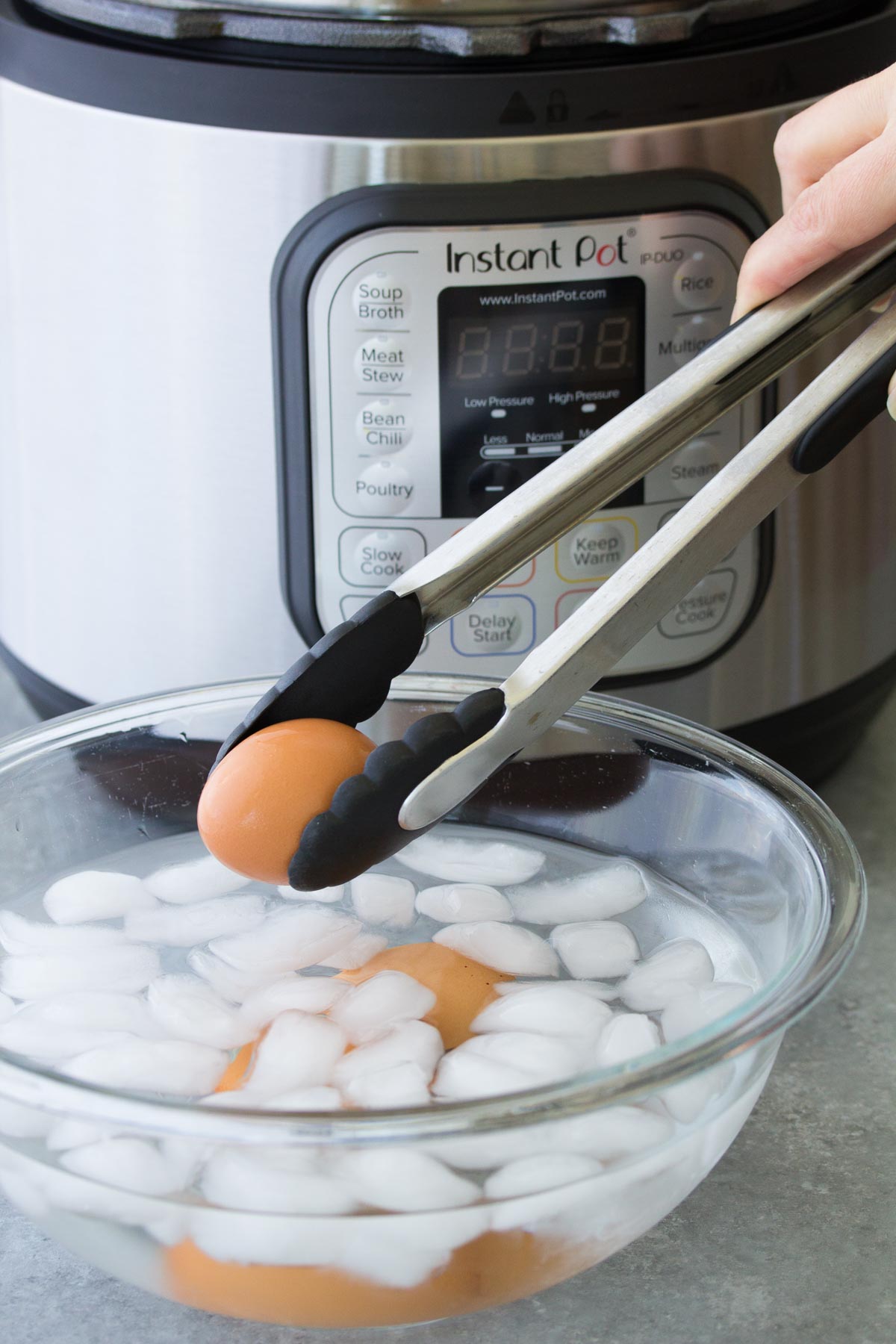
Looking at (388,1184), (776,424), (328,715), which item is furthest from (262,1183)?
(776,424)

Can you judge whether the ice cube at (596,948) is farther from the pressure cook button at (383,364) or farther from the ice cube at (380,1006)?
the pressure cook button at (383,364)

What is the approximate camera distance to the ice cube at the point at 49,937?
1.98 feet

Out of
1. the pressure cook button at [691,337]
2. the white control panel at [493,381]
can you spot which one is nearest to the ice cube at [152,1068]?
the white control panel at [493,381]

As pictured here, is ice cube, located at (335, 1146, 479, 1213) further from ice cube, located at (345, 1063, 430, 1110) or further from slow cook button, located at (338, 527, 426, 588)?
slow cook button, located at (338, 527, 426, 588)

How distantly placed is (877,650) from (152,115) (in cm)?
43

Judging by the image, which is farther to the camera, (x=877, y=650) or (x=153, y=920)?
(x=877, y=650)

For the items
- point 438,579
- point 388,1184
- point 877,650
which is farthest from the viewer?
point 877,650

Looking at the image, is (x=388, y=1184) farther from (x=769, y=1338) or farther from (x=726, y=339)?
(x=726, y=339)

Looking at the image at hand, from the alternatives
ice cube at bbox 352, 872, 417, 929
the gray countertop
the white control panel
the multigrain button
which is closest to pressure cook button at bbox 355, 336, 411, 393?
the white control panel

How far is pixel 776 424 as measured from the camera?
0.57 m

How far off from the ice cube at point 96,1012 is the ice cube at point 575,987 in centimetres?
12

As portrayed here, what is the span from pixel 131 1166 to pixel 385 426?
1.10 ft

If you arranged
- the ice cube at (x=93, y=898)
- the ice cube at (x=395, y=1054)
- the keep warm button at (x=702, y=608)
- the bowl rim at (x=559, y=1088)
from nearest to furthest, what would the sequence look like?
the bowl rim at (x=559, y=1088)
the ice cube at (x=395, y=1054)
the ice cube at (x=93, y=898)
the keep warm button at (x=702, y=608)

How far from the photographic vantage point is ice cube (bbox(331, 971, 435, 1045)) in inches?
21.5
